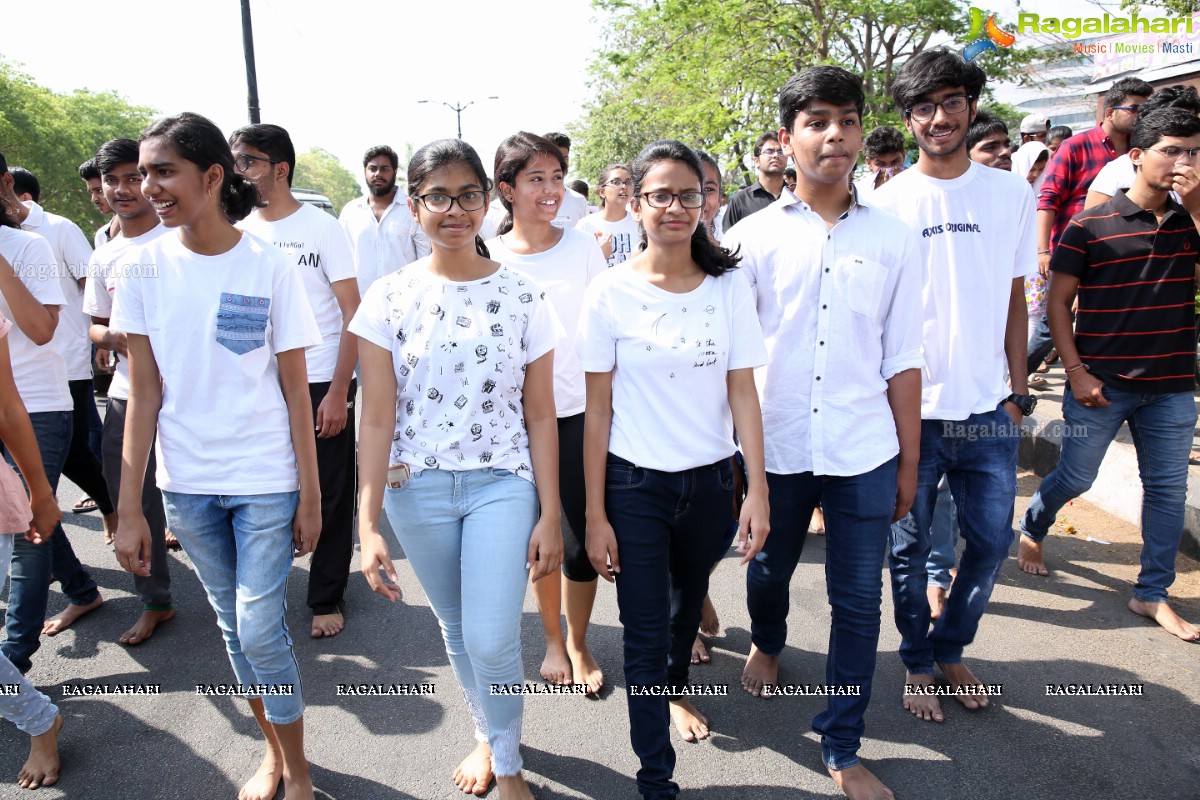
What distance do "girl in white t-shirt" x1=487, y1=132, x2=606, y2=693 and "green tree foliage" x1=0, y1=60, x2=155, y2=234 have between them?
2181 centimetres

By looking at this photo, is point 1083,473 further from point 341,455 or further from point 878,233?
point 341,455

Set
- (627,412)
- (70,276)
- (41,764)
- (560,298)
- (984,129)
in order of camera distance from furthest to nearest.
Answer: (984,129) → (70,276) → (560,298) → (41,764) → (627,412)

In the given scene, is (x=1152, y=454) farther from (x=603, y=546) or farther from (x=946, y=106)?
(x=603, y=546)

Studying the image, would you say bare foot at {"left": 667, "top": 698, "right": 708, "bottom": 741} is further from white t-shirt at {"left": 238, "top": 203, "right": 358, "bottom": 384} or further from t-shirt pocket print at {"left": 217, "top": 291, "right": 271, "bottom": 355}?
white t-shirt at {"left": 238, "top": 203, "right": 358, "bottom": 384}

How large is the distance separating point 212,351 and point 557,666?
1.78 meters

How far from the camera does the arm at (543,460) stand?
2328 millimetres

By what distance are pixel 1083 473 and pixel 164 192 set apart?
3.82 meters

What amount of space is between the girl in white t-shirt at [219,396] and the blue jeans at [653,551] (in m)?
0.97

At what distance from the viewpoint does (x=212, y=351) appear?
2303 millimetres

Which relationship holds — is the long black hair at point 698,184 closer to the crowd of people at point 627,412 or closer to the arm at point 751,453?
the crowd of people at point 627,412

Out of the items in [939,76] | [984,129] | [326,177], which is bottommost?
[939,76]

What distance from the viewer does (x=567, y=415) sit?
2.99 meters

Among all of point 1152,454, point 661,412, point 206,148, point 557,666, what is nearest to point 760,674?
point 557,666

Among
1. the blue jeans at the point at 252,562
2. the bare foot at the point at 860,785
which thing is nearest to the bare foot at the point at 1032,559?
the bare foot at the point at 860,785
